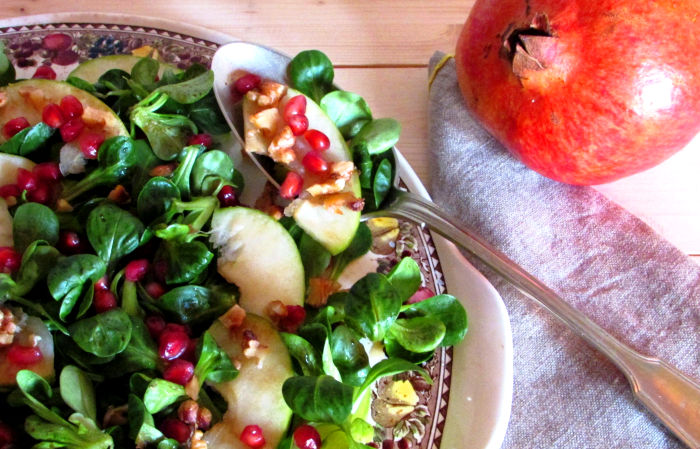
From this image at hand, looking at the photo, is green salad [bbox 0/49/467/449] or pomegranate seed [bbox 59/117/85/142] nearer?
green salad [bbox 0/49/467/449]

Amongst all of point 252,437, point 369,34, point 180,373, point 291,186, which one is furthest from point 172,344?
point 369,34

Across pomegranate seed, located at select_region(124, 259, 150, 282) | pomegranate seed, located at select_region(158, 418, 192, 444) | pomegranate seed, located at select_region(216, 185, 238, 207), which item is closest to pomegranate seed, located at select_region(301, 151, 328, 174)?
pomegranate seed, located at select_region(216, 185, 238, 207)

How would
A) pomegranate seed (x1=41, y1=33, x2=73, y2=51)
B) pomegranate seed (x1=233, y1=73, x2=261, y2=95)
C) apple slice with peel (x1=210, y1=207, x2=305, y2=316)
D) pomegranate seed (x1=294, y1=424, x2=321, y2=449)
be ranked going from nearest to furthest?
1. pomegranate seed (x1=294, y1=424, x2=321, y2=449)
2. apple slice with peel (x1=210, y1=207, x2=305, y2=316)
3. pomegranate seed (x1=233, y1=73, x2=261, y2=95)
4. pomegranate seed (x1=41, y1=33, x2=73, y2=51)

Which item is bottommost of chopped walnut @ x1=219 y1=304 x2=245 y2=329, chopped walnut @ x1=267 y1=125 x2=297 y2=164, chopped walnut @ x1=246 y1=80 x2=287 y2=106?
chopped walnut @ x1=219 y1=304 x2=245 y2=329

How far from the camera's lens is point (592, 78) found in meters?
0.85

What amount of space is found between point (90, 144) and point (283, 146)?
25 cm

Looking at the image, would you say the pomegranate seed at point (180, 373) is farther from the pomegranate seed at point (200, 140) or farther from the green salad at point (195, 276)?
the pomegranate seed at point (200, 140)

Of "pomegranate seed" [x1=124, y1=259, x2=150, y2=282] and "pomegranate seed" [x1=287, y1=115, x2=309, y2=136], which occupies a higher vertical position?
"pomegranate seed" [x1=287, y1=115, x2=309, y2=136]

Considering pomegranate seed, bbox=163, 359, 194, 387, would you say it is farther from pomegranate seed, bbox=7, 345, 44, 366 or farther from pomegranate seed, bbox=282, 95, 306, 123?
pomegranate seed, bbox=282, 95, 306, 123

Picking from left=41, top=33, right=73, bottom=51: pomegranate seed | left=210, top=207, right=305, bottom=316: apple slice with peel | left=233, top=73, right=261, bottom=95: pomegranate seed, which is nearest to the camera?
left=210, top=207, right=305, bottom=316: apple slice with peel

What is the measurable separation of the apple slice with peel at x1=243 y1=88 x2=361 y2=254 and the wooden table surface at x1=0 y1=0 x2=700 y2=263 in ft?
0.82

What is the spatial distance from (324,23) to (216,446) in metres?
0.77

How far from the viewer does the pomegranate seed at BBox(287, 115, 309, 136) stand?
2.68 ft

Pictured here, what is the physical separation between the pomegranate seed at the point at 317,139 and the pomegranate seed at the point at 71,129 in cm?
29
